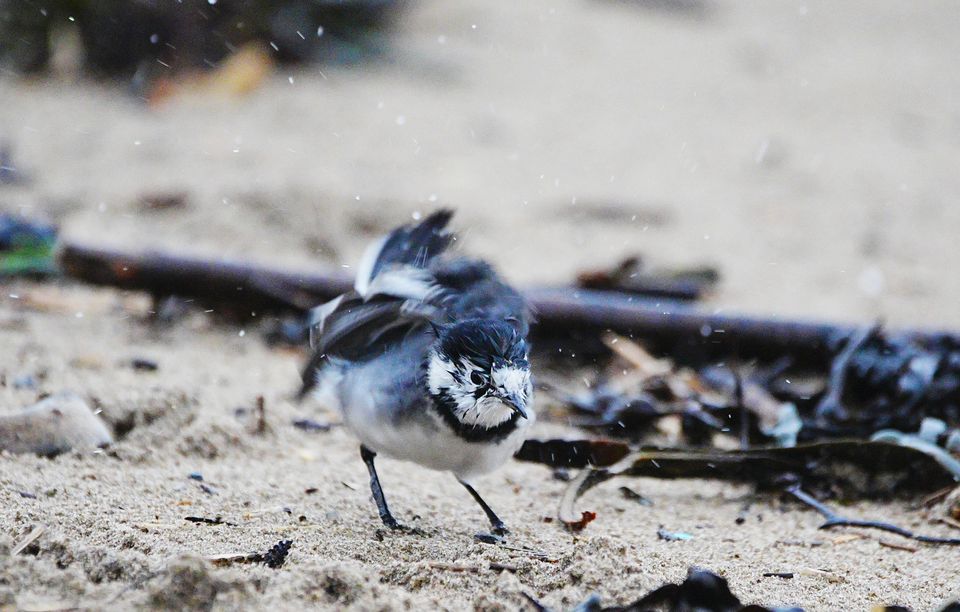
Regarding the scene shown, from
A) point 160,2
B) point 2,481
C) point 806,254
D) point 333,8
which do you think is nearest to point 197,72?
point 160,2

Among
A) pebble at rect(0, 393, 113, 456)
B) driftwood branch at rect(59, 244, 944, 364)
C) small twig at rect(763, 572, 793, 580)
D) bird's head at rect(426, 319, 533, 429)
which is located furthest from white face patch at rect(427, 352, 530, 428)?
driftwood branch at rect(59, 244, 944, 364)

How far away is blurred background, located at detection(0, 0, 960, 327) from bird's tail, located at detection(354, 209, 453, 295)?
65.9 inches

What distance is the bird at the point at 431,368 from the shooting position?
136 inches

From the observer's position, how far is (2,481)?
340 centimetres

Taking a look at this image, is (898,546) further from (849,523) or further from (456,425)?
(456,425)

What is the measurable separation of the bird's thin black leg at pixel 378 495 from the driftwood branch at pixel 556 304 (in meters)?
1.68

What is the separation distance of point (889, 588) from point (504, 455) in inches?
48.2

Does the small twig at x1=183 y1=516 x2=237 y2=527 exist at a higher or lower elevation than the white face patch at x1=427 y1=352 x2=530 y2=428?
lower

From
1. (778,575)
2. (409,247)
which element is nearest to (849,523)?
(778,575)

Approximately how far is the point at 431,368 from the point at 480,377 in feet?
0.56

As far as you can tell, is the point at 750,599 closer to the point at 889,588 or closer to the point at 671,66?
the point at 889,588

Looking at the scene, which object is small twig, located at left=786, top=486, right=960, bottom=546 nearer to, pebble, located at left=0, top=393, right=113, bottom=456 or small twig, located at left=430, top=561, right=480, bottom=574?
small twig, located at left=430, top=561, right=480, bottom=574

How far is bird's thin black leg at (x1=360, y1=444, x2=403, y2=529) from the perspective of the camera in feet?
11.8

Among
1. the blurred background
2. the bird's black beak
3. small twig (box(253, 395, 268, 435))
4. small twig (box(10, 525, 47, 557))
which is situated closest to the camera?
small twig (box(10, 525, 47, 557))
